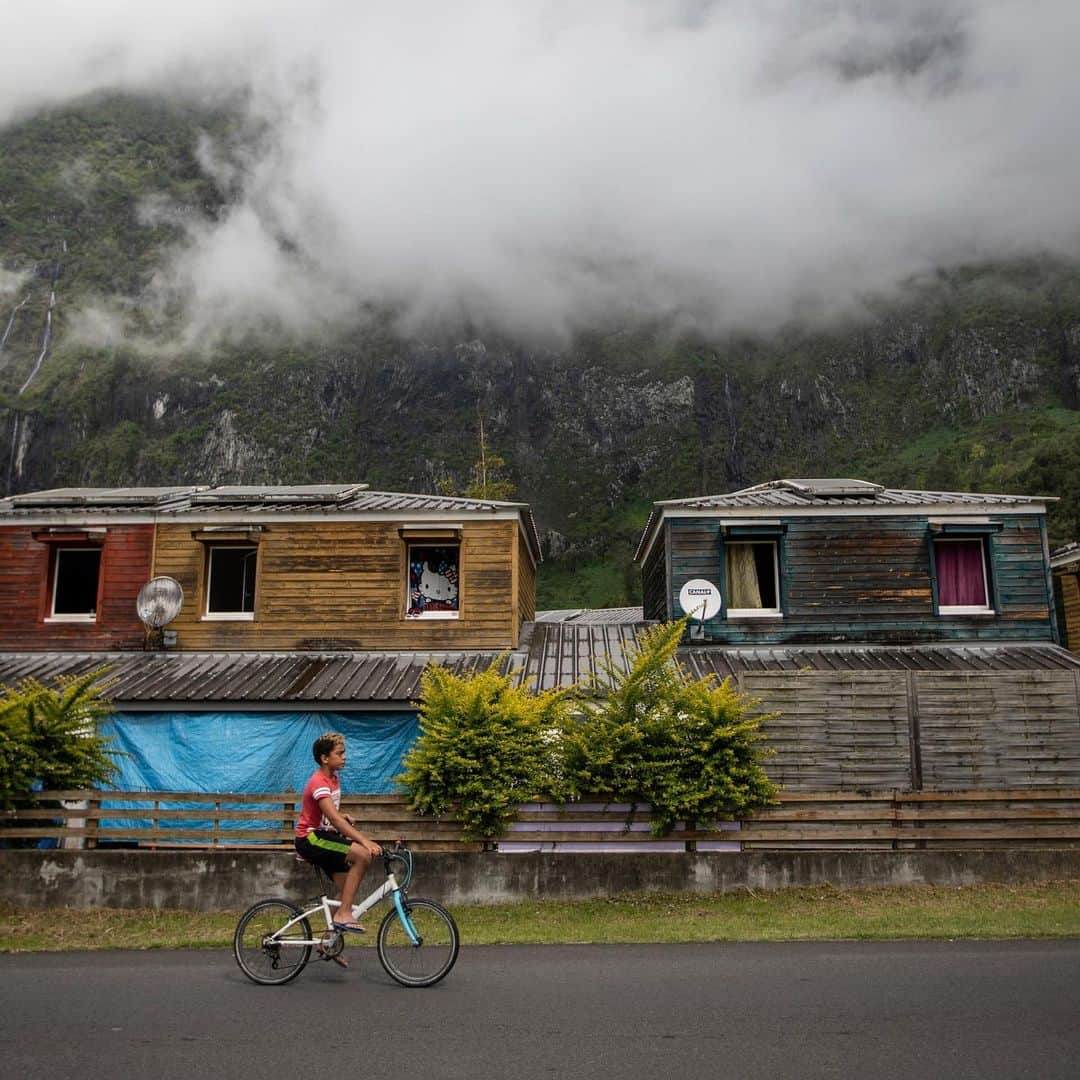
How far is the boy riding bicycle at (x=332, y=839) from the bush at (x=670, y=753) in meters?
5.15

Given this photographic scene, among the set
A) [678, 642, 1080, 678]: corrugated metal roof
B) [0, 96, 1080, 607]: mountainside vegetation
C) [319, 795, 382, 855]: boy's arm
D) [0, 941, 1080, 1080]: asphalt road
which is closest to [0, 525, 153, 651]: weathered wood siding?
[678, 642, 1080, 678]: corrugated metal roof

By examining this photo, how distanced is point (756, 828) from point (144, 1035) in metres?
8.47

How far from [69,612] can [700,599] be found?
1493cm

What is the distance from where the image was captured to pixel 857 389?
123812mm

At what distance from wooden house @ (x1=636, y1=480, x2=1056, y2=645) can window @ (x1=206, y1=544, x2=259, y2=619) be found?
389 inches

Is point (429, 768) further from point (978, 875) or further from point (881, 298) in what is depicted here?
point (881, 298)

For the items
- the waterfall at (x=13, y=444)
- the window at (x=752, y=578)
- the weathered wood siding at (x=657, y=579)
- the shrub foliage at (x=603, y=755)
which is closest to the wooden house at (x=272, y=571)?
the weathered wood siding at (x=657, y=579)

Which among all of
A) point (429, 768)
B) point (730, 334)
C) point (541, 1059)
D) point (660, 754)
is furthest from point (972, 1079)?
point (730, 334)

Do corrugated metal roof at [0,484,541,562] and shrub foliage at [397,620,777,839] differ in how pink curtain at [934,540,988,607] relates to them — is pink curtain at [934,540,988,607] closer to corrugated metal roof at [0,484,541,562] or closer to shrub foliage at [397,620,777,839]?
corrugated metal roof at [0,484,541,562]

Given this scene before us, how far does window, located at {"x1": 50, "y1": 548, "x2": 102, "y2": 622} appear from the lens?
22266 millimetres

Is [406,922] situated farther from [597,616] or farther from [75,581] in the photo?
[597,616]

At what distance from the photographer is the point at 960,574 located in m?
22.4

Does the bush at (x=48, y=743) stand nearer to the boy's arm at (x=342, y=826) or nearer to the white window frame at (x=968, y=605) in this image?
the boy's arm at (x=342, y=826)

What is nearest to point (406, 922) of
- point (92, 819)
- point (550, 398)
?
point (92, 819)
